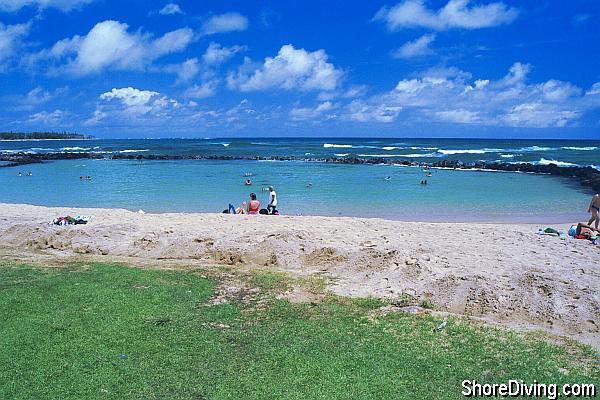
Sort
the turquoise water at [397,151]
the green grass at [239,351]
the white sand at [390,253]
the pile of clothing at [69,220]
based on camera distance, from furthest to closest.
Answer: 1. the turquoise water at [397,151]
2. the pile of clothing at [69,220]
3. the white sand at [390,253]
4. the green grass at [239,351]

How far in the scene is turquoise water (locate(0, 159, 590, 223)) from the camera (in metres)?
22.8

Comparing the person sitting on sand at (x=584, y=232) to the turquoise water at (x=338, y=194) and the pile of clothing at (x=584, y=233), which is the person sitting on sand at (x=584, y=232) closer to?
the pile of clothing at (x=584, y=233)

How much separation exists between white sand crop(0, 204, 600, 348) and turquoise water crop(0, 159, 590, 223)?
707 cm

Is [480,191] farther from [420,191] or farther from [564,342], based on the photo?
[564,342]

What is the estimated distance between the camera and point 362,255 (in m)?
11.6

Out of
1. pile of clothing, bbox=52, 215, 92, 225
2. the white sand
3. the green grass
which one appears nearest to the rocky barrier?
the white sand

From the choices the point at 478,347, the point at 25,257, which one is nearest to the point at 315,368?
the point at 478,347

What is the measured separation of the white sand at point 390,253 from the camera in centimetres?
894

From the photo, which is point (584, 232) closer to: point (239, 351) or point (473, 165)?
point (239, 351)

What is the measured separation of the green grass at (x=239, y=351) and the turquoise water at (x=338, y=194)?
13557 mm

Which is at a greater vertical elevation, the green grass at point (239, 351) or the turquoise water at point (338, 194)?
the green grass at point (239, 351)

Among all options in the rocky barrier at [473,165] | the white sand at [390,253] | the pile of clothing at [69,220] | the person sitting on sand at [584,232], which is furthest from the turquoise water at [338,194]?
the pile of clothing at [69,220]

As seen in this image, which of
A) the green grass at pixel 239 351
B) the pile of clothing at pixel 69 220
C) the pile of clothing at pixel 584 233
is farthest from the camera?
the pile of clothing at pixel 69 220

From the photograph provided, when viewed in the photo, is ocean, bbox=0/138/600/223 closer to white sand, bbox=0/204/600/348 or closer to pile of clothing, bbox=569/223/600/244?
pile of clothing, bbox=569/223/600/244
